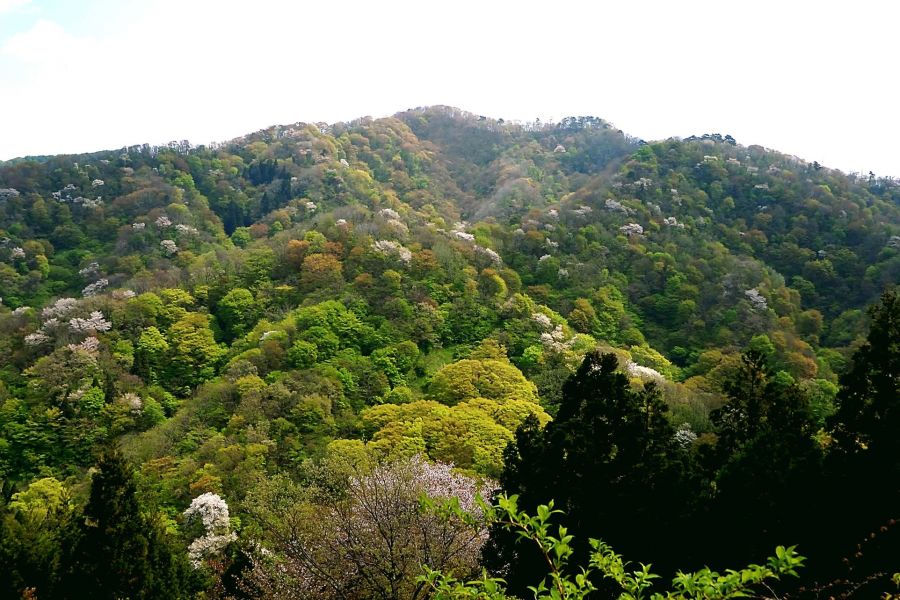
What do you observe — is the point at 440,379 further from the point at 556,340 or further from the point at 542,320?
the point at 542,320

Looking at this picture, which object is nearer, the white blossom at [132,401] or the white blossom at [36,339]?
the white blossom at [132,401]

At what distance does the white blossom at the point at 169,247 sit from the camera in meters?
63.0

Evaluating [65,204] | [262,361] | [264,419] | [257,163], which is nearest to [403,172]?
[257,163]

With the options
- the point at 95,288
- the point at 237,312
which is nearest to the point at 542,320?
the point at 237,312

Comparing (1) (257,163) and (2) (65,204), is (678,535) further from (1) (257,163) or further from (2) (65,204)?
(1) (257,163)

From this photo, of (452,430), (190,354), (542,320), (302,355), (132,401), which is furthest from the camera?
(542,320)

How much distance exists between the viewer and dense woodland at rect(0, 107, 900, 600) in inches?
441

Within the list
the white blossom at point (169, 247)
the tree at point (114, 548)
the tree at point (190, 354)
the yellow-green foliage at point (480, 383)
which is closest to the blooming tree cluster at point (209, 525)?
the tree at point (114, 548)

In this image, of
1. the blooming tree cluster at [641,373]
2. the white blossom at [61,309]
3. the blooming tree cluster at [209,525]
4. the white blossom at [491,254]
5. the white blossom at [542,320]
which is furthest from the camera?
the white blossom at [491,254]

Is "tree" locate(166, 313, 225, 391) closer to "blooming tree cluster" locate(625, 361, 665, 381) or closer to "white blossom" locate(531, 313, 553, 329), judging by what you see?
"white blossom" locate(531, 313, 553, 329)

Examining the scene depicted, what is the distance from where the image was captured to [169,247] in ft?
208

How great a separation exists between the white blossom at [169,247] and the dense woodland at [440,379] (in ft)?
0.65

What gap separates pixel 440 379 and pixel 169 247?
Result: 44797 millimetres

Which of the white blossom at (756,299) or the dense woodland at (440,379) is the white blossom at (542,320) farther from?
the white blossom at (756,299)
